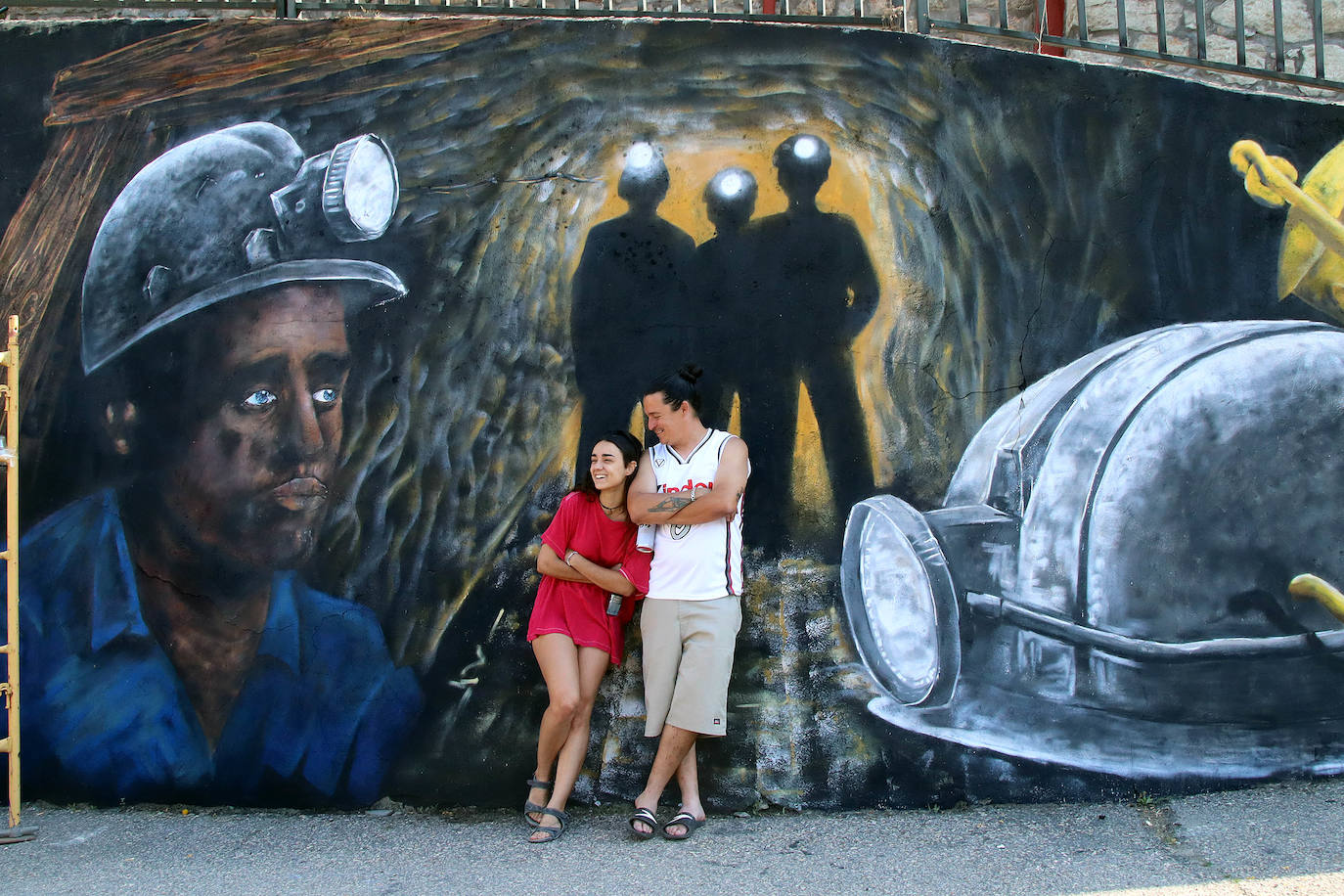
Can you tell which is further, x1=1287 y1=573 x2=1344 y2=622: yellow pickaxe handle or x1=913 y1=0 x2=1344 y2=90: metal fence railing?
x1=913 y1=0 x2=1344 y2=90: metal fence railing

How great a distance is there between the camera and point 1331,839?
3400 millimetres

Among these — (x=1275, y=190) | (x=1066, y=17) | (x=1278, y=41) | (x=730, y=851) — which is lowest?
(x=730, y=851)

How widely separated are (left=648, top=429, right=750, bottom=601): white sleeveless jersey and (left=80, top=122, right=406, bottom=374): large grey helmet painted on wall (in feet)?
4.42

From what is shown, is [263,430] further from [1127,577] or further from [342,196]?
[1127,577]

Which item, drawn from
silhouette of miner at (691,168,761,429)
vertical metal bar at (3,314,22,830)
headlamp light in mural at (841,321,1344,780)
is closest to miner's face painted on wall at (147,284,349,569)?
vertical metal bar at (3,314,22,830)

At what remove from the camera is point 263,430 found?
12.9ft

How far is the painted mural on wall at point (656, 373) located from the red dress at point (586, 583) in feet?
0.66

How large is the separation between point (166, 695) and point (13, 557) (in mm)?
762

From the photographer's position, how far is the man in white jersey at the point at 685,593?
11.6ft

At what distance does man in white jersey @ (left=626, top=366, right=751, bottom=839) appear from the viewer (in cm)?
355

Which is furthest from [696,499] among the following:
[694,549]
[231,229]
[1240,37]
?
[1240,37]

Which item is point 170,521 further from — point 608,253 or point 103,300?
point 608,253

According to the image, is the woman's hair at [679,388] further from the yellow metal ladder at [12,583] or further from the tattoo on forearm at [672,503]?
the yellow metal ladder at [12,583]

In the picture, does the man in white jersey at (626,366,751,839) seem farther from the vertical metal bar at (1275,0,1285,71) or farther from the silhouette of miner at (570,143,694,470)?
the vertical metal bar at (1275,0,1285,71)
